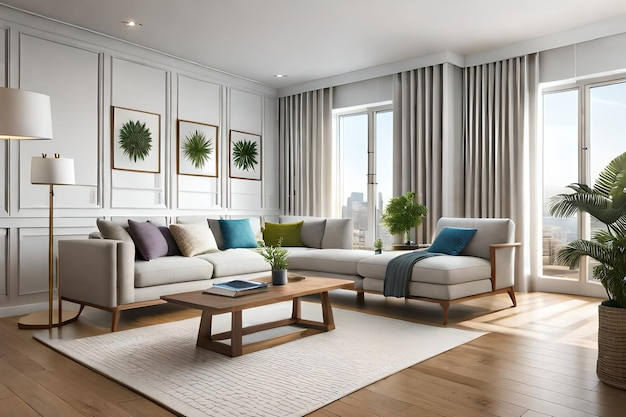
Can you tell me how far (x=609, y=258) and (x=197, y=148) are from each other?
4.78m

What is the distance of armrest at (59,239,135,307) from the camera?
3.85 meters

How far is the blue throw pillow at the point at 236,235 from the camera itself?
5532mm

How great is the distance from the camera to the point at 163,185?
5910mm

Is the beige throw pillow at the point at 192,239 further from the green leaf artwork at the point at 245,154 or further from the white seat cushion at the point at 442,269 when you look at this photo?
the green leaf artwork at the point at 245,154

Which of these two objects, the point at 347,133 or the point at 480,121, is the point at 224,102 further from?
the point at 480,121

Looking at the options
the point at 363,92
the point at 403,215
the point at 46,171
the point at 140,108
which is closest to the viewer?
the point at 46,171

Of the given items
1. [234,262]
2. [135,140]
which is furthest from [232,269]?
[135,140]

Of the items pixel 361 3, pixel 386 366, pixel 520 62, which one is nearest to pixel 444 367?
pixel 386 366

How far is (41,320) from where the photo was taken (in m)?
4.07

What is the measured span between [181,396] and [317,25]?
3.83 m

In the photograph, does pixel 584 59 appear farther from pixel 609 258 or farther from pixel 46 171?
pixel 46 171

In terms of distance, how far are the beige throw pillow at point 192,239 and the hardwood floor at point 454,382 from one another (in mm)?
937

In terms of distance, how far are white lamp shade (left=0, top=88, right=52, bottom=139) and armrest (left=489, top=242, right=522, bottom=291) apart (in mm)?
3720

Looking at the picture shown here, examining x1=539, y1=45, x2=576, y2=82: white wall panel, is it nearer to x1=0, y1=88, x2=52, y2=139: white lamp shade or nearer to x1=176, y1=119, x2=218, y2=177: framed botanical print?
x1=176, y1=119, x2=218, y2=177: framed botanical print
